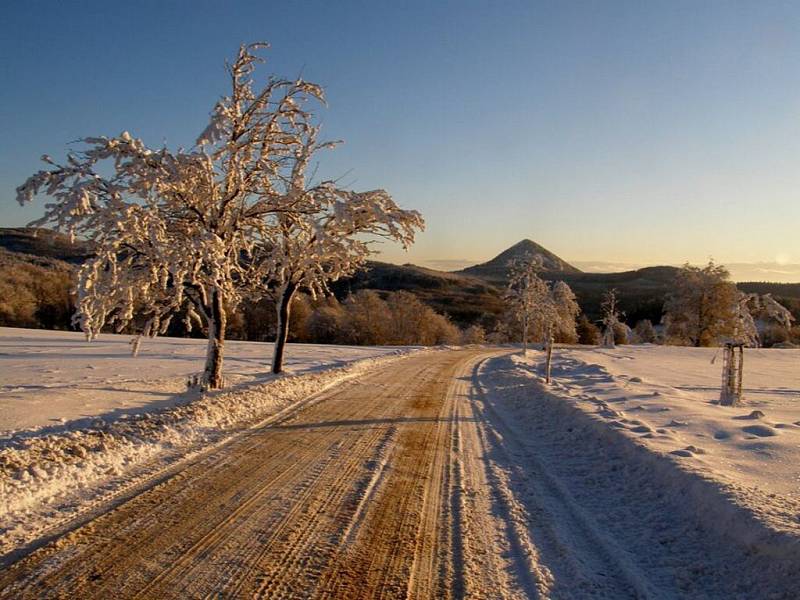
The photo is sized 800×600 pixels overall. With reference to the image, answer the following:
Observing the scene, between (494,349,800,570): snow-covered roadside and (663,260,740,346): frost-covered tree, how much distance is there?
52.6m

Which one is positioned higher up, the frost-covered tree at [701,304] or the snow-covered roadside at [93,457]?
the frost-covered tree at [701,304]

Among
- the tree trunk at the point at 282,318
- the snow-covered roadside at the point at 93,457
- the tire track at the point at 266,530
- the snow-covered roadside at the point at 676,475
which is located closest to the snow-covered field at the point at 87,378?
the tree trunk at the point at 282,318

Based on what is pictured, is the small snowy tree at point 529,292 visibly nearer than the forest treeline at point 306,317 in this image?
Yes

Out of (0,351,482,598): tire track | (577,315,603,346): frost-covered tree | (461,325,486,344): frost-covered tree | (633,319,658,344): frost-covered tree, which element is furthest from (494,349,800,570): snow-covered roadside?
(633,319,658,344): frost-covered tree

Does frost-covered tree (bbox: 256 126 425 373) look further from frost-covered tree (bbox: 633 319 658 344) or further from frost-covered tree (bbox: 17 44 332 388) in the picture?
frost-covered tree (bbox: 633 319 658 344)

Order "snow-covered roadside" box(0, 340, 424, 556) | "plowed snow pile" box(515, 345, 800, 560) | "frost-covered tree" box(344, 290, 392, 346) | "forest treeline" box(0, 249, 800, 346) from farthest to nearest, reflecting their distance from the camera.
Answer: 1. "frost-covered tree" box(344, 290, 392, 346)
2. "forest treeline" box(0, 249, 800, 346)
3. "snow-covered roadside" box(0, 340, 424, 556)
4. "plowed snow pile" box(515, 345, 800, 560)

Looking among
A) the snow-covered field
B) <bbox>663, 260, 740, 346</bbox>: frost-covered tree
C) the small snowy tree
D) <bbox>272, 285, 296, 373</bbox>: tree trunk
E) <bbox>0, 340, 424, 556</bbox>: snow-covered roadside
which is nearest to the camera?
<bbox>0, 340, 424, 556</bbox>: snow-covered roadside

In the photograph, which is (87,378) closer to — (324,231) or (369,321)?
(324,231)

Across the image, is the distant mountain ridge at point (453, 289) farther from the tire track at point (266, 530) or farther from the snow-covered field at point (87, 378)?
the tire track at point (266, 530)

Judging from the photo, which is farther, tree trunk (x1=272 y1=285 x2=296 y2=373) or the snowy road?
tree trunk (x1=272 y1=285 x2=296 y2=373)

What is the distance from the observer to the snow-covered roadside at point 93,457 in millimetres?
5371

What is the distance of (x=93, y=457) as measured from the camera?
6.92 metres

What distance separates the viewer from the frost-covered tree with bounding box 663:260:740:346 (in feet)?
191

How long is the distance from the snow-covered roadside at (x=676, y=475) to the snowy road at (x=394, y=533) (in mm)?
94
